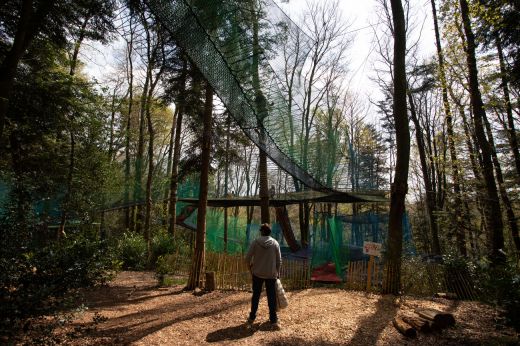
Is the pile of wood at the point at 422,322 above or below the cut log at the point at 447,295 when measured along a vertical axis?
above

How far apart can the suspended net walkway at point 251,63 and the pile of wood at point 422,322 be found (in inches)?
114

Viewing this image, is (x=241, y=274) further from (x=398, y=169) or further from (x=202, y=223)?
(x=398, y=169)

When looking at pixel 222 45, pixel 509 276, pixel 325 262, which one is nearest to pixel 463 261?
pixel 509 276

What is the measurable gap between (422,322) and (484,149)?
522cm

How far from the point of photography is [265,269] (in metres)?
4.48

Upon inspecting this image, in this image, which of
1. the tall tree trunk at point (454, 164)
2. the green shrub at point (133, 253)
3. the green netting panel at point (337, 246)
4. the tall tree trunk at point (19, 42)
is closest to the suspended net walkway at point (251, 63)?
the tall tree trunk at point (19, 42)

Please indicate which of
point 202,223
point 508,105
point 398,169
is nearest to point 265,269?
point 202,223

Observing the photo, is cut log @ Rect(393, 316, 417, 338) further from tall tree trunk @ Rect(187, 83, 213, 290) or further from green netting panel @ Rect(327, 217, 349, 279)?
green netting panel @ Rect(327, 217, 349, 279)

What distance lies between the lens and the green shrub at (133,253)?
36.5 ft

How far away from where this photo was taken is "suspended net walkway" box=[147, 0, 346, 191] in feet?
12.2

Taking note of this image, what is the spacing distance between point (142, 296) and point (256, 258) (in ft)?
11.7

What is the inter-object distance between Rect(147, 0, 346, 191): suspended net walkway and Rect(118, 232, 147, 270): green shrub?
7262mm

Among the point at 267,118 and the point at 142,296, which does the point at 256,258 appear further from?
the point at 142,296

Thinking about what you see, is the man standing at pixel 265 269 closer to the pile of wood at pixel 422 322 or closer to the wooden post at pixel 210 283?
the pile of wood at pixel 422 322
